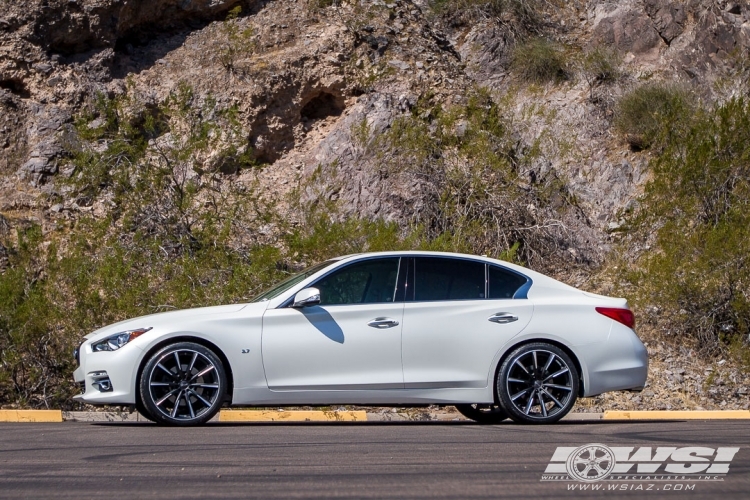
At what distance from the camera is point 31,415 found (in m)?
10.4

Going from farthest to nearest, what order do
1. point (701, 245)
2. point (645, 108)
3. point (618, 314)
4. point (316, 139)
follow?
point (645, 108), point (316, 139), point (701, 245), point (618, 314)

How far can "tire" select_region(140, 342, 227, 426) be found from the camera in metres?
8.03

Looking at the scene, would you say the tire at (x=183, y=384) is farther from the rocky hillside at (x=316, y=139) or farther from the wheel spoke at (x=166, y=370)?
the rocky hillside at (x=316, y=139)

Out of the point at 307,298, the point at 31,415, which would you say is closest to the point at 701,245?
the point at 307,298

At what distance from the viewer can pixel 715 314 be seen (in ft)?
48.5

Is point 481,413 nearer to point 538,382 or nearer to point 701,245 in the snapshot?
point 538,382

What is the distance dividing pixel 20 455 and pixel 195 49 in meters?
15.8

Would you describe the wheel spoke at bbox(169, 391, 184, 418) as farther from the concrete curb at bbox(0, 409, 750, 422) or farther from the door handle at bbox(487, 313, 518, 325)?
the door handle at bbox(487, 313, 518, 325)

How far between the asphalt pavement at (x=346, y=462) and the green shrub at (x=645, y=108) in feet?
47.8

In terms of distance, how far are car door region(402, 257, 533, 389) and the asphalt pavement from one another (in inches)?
21.6

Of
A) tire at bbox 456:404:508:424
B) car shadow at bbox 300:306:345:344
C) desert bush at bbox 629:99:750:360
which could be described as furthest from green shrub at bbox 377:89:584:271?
car shadow at bbox 300:306:345:344

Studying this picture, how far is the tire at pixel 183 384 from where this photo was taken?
8.03m

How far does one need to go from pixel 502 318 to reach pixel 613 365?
3.50 ft

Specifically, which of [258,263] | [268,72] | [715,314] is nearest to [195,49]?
[268,72]
